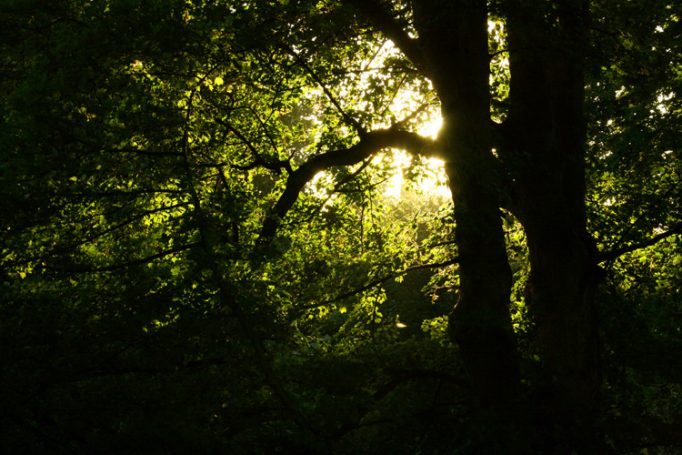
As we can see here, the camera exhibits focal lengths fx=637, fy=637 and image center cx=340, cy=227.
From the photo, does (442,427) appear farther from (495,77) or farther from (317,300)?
(495,77)

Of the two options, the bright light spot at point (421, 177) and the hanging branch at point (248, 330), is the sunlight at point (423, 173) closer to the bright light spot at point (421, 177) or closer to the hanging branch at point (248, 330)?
the bright light spot at point (421, 177)

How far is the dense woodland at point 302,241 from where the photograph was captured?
499 centimetres

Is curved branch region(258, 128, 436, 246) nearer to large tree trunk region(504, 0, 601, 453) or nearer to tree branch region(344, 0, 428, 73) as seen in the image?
tree branch region(344, 0, 428, 73)

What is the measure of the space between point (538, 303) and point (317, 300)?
2.93 metres

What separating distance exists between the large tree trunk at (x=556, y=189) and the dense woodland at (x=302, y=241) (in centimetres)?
3

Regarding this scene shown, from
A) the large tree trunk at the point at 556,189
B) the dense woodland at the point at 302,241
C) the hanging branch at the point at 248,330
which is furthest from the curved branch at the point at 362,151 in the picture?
the hanging branch at the point at 248,330

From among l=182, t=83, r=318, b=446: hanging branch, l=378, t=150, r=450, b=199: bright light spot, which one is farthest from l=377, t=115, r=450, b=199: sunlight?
l=182, t=83, r=318, b=446: hanging branch

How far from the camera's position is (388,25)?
8.31m

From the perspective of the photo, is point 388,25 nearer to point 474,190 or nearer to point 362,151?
point 362,151

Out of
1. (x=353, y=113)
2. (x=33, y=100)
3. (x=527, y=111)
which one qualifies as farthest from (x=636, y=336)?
(x=33, y=100)

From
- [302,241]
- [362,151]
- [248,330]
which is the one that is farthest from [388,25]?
[248,330]

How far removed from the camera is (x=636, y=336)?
842 cm

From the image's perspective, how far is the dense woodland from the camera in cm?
499

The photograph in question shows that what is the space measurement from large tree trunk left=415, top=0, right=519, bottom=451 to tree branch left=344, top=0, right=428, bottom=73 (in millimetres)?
653
